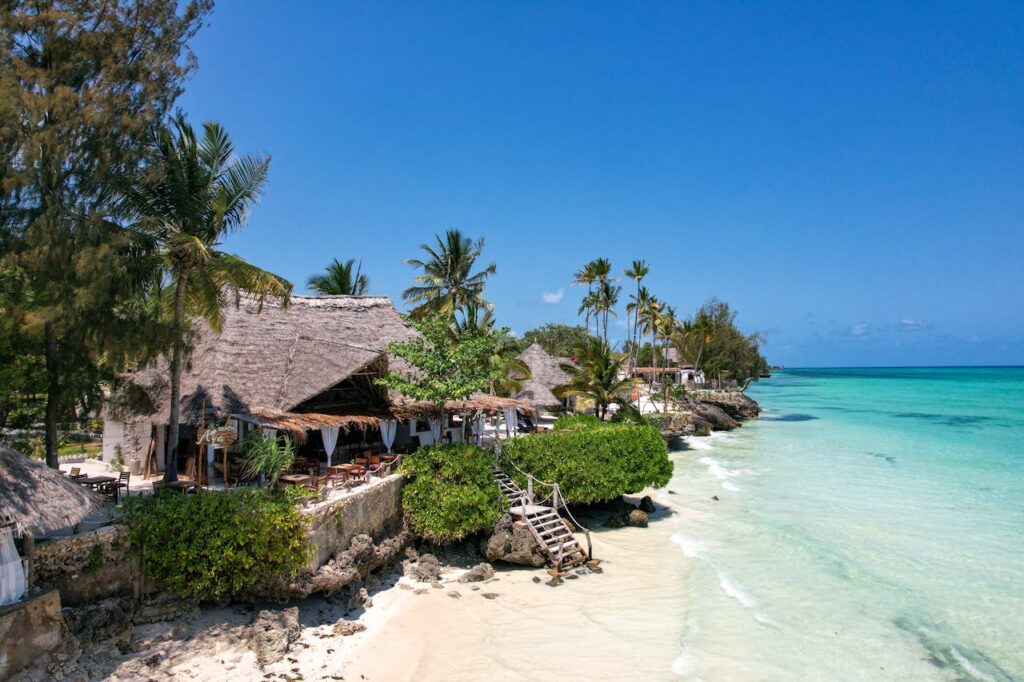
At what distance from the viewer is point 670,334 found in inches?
2058

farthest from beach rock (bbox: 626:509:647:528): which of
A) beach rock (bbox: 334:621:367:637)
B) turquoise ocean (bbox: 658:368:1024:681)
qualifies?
beach rock (bbox: 334:621:367:637)

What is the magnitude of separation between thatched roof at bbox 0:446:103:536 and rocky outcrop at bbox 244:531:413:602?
3.41 metres

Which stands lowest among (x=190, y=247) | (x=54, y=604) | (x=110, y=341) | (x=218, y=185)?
(x=54, y=604)

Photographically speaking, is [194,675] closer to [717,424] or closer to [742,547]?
[742,547]

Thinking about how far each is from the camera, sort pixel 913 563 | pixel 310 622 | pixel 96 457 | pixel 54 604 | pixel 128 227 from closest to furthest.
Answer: pixel 54 604 < pixel 310 622 < pixel 128 227 < pixel 913 563 < pixel 96 457

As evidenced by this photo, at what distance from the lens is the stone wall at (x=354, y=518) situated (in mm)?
11961

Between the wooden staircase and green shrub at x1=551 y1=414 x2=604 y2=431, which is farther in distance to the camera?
green shrub at x1=551 y1=414 x2=604 y2=431

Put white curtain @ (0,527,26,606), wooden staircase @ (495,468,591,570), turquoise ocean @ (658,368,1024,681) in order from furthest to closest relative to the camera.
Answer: wooden staircase @ (495,468,591,570) → turquoise ocean @ (658,368,1024,681) → white curtain @ (0,527,26,606)

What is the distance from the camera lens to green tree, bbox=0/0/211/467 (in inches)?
412

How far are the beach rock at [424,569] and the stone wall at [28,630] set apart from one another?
22.3 ft

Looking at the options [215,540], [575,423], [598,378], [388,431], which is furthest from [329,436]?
[598,378]

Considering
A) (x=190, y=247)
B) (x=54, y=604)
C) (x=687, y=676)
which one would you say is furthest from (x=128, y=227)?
(x=687, y=676)

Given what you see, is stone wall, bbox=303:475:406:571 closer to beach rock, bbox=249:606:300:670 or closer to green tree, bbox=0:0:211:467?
beach rock, bbox=249:606:300:670

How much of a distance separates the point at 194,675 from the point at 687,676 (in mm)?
8280
